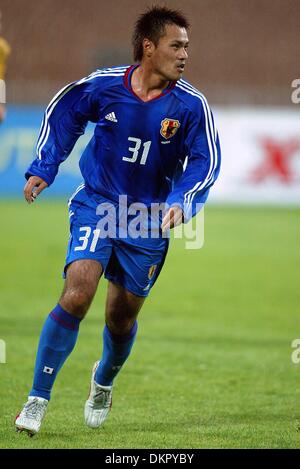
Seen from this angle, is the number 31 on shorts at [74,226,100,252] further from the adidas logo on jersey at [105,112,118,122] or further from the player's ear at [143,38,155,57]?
the player's ear at [143,38,155,57]

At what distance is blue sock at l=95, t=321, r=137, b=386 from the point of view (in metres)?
6.35

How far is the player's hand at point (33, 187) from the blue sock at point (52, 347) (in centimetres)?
72

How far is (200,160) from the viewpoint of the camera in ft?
19.5

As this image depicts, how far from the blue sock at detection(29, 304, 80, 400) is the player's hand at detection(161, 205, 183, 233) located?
2.43 ft

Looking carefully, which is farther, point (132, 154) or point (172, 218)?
point (132, 154)

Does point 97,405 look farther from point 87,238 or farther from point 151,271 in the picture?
point 87,238

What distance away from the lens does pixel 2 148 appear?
21.6 meters

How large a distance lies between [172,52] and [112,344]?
1.88 metres

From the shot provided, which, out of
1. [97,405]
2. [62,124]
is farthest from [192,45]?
[97,405]

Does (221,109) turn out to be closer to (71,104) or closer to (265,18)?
(265,18)

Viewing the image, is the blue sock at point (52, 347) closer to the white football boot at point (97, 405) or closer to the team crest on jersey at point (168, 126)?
the white football boot at point (97, 405)

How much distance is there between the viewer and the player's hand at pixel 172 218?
5629 mm

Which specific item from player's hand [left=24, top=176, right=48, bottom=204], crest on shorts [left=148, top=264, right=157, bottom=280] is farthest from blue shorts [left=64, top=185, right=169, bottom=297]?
player's hand [left=24, top=176, right=48, bottom=204]

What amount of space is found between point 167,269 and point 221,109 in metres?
7.82
